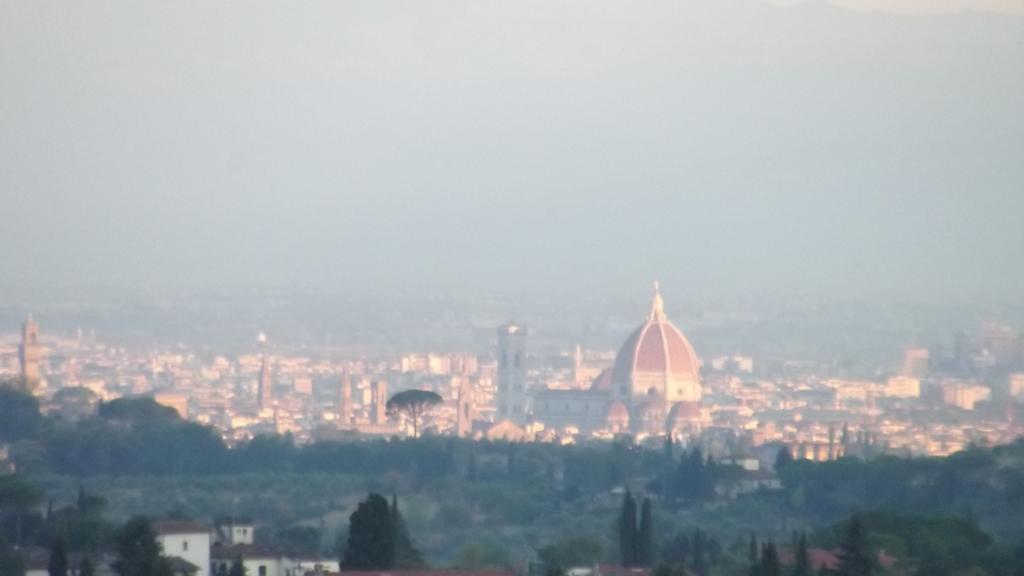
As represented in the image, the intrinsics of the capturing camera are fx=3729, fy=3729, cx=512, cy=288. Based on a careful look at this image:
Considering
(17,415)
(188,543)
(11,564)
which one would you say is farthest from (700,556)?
(17,415)

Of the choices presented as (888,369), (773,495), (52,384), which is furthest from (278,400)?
(773,495)

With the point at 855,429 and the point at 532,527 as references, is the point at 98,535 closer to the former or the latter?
the point at 532,527

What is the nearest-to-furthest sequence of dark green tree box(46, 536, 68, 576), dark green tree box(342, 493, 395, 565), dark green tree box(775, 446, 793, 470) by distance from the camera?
dark green tree box(46, 536, 68, 576)
dark green tree box(342, 493, 395, 565)
dark green tree box(775, 446, 793, 470)

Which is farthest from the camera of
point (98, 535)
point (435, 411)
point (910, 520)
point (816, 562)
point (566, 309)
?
point (566, 309)

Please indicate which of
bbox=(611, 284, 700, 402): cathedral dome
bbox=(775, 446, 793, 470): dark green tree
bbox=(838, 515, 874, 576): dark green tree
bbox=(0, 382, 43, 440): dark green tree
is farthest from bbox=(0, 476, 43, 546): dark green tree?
bbox=(611, 284, 700, 402): cathedral dome

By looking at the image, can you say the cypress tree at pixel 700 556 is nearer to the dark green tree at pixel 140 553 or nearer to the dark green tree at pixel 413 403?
the dark green tree at pixel 140 553

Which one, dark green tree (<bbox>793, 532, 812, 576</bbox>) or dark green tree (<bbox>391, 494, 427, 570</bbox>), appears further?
dark green tree (<bbox>391, 494, 427, 570</bbox>)

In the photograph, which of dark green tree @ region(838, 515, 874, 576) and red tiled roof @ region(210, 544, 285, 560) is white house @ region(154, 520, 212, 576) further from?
dark green tree @ region(838, 515, 874, 576)
